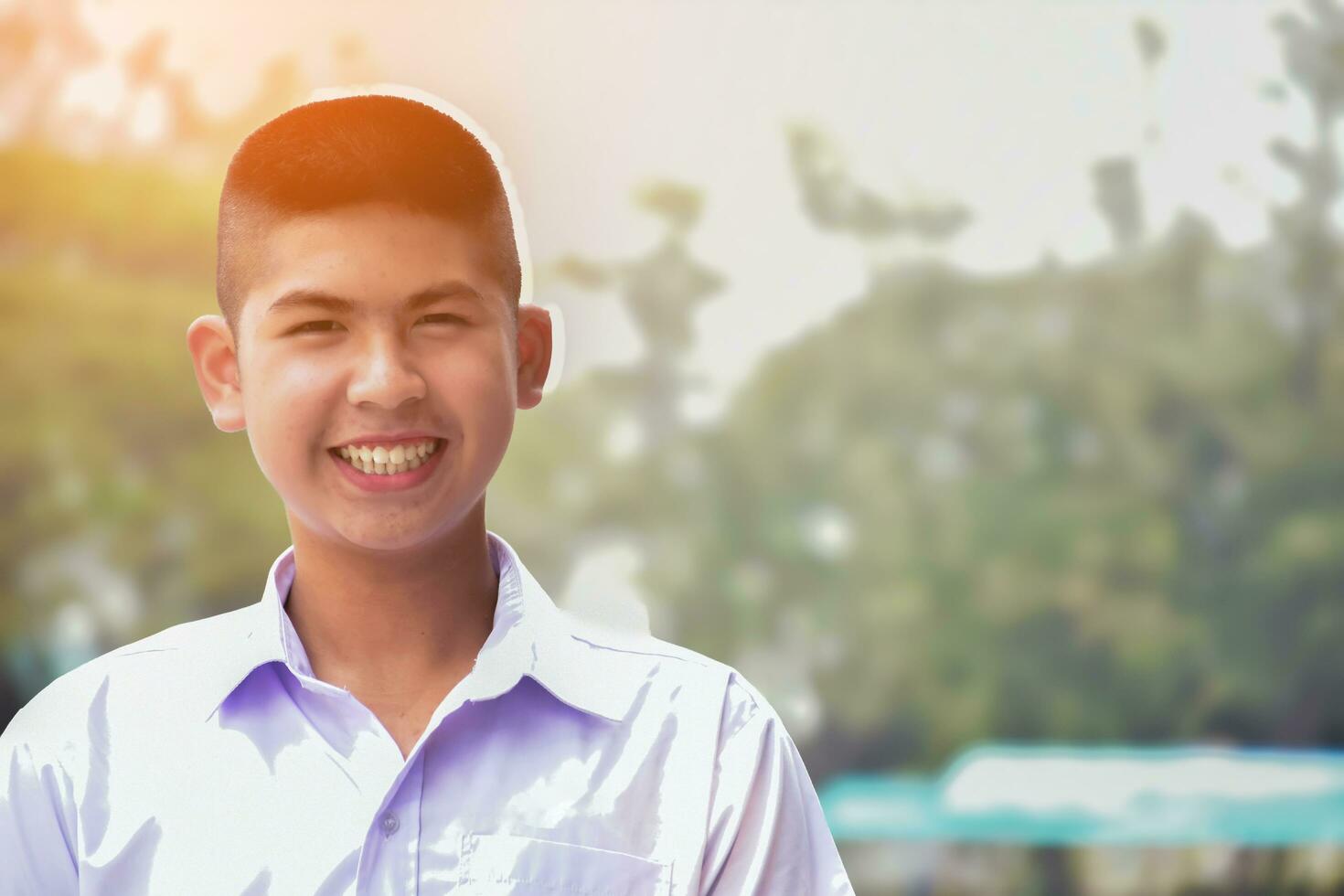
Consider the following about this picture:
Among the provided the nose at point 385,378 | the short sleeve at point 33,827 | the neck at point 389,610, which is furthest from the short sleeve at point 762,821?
the short sleeve at point 33,827

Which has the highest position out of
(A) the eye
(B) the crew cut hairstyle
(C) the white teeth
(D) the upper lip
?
(B) the crew cut hairstyle

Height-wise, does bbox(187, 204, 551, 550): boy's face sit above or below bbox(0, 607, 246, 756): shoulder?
above

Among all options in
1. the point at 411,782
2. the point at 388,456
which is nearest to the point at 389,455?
the point at 388,456

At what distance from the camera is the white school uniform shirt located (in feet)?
3.03

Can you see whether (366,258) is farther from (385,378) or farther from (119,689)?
(119,689)

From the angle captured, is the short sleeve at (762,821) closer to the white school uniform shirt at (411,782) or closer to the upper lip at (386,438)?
the white school uniform shirt at (411,782)

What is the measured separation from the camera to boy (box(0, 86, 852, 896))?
36.2 inches

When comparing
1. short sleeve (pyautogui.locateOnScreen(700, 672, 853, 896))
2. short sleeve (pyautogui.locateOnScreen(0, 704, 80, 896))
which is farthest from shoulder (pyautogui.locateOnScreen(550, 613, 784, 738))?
short sleeve (pyautogui.locateOnScreen(0, 704, 80, 896))

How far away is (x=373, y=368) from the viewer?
0.90 meters

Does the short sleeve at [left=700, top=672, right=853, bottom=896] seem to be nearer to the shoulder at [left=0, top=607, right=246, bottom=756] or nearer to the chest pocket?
the chest pocket

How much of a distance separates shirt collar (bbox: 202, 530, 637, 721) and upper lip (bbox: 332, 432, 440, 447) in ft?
0.52

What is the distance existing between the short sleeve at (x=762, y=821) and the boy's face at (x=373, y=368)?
0.82 ft

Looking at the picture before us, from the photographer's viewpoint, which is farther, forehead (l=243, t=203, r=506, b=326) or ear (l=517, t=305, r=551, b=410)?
ear (l=517, t=305, r=551, b=410)

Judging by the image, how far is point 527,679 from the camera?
1.01 meters
